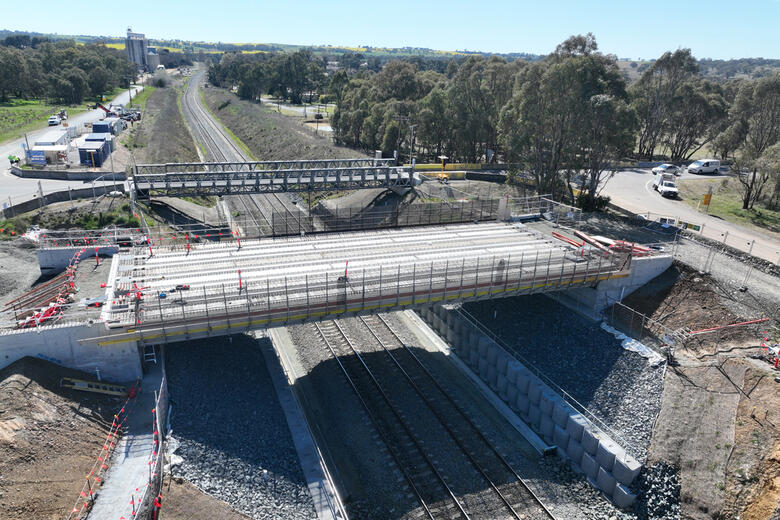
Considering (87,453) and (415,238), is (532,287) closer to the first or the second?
(415,238)

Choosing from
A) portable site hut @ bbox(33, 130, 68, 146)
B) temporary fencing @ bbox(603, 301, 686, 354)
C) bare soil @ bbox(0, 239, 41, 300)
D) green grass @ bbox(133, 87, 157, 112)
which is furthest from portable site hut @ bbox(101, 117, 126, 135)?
temporary fencing @ bbox(603, 301, 686, 354)

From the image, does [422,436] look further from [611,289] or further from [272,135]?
[272,135]

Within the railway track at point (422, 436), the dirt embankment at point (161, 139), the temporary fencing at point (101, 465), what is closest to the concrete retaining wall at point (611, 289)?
the railway track at point (422, 436)

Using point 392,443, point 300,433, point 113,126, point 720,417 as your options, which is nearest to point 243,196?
point 113,126

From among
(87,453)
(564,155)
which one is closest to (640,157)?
(564,155)

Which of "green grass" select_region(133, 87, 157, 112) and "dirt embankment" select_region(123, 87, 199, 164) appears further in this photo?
"green grass" select_region(133, 87, 157, 112)

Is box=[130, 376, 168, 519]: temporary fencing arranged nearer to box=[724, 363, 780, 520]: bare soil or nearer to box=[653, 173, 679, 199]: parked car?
box=[724, 363, 780, 520]: bare soil
